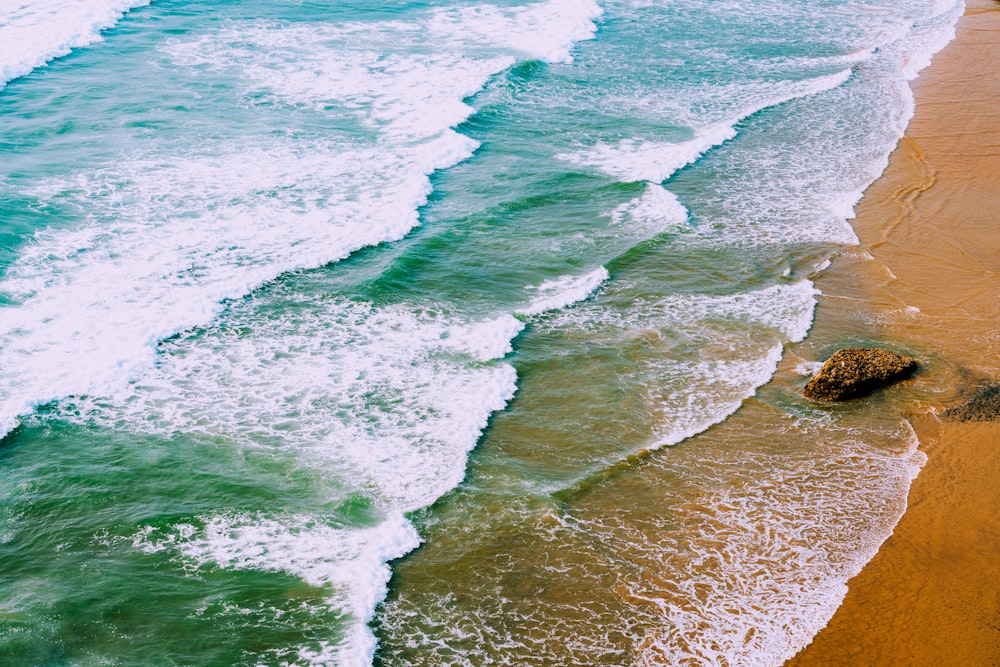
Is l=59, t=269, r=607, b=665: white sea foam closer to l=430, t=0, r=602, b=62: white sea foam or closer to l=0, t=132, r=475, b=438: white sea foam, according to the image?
l=0, t=132, r=475, b=438: white sea foam

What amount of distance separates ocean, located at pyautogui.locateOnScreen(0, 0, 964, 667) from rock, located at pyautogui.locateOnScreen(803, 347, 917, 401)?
263 mm

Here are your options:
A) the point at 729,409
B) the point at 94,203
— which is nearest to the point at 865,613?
the point at 729,409

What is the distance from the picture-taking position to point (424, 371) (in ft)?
36.8

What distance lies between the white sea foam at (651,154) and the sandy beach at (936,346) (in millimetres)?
3781

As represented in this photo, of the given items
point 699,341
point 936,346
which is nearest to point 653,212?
point 699,341

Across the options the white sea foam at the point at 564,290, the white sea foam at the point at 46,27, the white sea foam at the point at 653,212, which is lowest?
the white sea foam at the point at 564,290

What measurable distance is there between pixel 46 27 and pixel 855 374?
25876 millimetres

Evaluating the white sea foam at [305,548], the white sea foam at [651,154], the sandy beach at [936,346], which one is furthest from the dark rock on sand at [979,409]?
the white sea foam at [651,154]

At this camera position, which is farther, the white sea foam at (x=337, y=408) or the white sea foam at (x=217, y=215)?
the white sea foam at (x=217, y=215)

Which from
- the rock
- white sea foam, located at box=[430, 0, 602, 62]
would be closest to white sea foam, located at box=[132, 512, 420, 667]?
the rock

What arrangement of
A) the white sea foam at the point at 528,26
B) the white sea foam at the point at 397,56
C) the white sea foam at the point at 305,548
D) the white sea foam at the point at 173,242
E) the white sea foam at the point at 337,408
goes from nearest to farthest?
the white sea foam at the point at 305,548
the white sea foam at the point at 337,408
the white sea foam at the point at 173,242
the white sea foam at the point at 397,56
the white sea foam at the point at 528,26

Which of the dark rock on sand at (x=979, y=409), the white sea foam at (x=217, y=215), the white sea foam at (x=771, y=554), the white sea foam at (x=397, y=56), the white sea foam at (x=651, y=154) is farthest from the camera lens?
the white sea foam at (x=397, y=56)

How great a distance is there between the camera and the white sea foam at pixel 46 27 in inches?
912

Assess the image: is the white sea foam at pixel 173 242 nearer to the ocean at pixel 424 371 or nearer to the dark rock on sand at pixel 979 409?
the ocean at pixel 424 371
